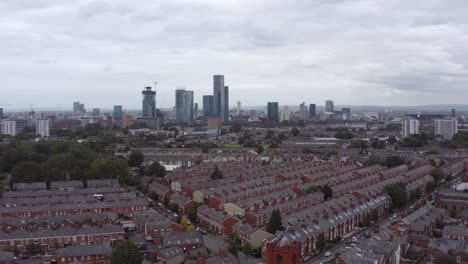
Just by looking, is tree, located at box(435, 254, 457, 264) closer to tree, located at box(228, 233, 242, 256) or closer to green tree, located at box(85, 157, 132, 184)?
tree, located at box(228, 233, 242, 256)

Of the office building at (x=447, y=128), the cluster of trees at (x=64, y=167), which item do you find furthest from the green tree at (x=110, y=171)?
the office building at (x=447, y=128)

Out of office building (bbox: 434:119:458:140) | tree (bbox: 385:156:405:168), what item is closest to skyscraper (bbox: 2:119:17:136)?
tree (bbox: 385:156:405:168)

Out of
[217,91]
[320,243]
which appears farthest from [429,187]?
[217,91]

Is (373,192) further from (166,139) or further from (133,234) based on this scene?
(166,139)

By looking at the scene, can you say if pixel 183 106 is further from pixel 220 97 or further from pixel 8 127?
pixel 8 127

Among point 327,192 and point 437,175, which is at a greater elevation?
point 437,175

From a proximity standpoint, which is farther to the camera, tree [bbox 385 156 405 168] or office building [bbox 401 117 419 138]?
office building [bbox 401 117 419 138]

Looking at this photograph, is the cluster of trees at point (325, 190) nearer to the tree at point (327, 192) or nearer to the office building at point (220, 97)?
the tree at point (327, 192)
